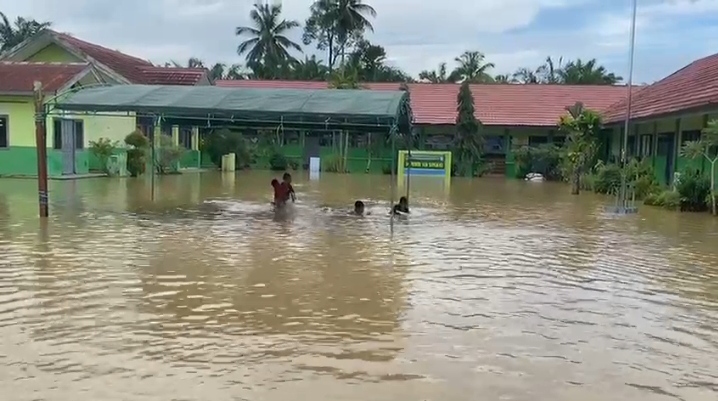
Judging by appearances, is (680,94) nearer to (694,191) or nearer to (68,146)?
(694,191)

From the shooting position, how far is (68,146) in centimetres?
2631

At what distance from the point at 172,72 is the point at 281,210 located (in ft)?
68.2

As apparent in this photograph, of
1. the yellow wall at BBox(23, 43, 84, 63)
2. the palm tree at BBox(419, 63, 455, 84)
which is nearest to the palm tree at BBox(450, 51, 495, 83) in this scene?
the palm tree at BBox(419, 63, 455, 84)

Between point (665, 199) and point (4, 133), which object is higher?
point (4, 133)

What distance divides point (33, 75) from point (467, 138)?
20.2 metres

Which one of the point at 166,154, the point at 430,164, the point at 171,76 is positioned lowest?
the point at 430,164

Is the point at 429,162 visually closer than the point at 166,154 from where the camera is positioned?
No

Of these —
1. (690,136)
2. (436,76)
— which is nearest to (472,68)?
(436,76)

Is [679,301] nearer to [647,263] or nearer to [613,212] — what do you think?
[647,263]

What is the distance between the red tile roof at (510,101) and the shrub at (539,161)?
2183mm

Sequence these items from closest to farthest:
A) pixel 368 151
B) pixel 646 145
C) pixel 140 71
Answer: pixel 646 145 < pixel 140 71 < pixel 368 151

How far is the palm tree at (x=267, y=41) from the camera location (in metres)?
57.3

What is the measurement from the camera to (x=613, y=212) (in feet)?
59.2

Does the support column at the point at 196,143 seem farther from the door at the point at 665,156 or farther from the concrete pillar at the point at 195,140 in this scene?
the door at the point at 665,156
